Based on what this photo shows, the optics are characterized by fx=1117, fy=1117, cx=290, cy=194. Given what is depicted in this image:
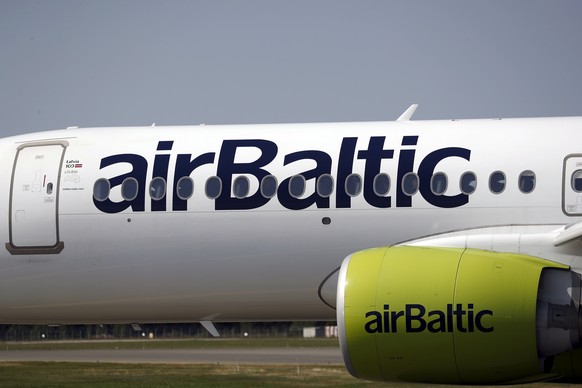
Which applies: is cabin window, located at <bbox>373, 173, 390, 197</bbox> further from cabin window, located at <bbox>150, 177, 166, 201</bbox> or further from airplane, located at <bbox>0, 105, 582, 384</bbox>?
cabin window, located at <bbox>150, 177, 166, 201</bbox>

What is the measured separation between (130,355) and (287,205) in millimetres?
28084

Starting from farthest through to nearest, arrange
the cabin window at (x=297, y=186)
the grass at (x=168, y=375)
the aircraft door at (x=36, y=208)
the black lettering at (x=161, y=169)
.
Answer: the grass at (x=168, y=375)
the aircraft door at (x=36, y=208)
the black lettering at (x=161, y=169)
the cabin window at (x=297, y=186)

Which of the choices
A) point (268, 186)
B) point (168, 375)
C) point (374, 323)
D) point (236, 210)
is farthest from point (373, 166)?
point (168, 375)

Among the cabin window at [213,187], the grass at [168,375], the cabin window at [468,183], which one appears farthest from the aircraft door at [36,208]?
the grass at [168,375]

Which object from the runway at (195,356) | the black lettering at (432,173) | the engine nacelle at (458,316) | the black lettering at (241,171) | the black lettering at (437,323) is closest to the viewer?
the engine nacelle at (458,316)

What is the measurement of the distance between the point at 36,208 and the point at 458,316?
19.9 ft

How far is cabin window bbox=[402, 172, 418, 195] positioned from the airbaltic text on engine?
0.05 metres

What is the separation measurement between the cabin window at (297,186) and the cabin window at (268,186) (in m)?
0.21

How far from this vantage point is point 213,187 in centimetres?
1448

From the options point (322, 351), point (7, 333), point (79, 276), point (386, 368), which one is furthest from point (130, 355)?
point (386, 368)

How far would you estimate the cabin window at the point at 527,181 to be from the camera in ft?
44.5

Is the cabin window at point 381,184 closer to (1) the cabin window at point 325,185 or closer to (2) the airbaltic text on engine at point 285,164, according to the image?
(2) the airbaltic text on engine at point 285,164

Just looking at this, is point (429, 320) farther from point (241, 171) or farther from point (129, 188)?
point (129, 188)

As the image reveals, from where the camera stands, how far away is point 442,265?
12.3 metres
